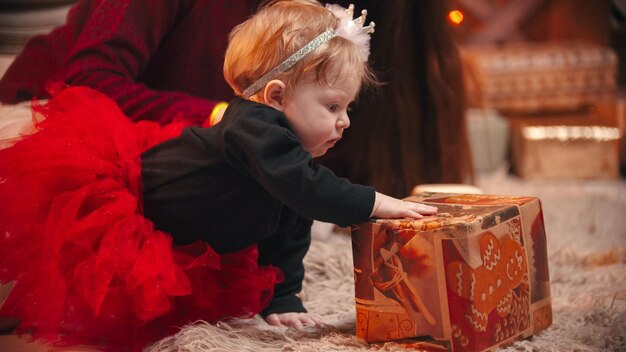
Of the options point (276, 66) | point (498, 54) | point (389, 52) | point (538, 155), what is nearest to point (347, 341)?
point (276, 66)

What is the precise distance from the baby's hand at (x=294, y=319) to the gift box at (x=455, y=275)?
9cm

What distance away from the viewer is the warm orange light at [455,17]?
4.02 ft

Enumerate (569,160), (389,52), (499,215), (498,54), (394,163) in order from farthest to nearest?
1. (498,54)
2. (569,160)
3. (394,163)
4. (389,52)
5. (499,215)

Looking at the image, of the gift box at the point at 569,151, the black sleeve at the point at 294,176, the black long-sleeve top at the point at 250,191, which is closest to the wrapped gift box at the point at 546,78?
the gift box at the point at 569,151

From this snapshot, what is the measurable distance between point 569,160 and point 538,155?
84 millimetres

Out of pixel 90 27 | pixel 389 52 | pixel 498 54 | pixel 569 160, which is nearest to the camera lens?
pixel 90 27

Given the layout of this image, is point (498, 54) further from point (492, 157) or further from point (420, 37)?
point (420, 37)

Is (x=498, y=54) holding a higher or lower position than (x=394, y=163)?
higher

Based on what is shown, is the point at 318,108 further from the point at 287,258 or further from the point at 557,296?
the point at 557,296

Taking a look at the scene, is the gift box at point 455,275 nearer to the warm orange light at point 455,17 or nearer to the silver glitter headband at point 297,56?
the silver glitter headband at point 297,56

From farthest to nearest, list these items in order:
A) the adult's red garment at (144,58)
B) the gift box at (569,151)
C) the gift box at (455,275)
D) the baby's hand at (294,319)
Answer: the gift box at (569,151)
the adult's red garment at (144,58)
the baby's hand at (294,319)
the gift box at (455,275)

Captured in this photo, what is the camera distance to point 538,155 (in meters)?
2.07

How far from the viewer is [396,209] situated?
0.83 metres

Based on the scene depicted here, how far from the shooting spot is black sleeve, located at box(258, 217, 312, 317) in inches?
38.9
